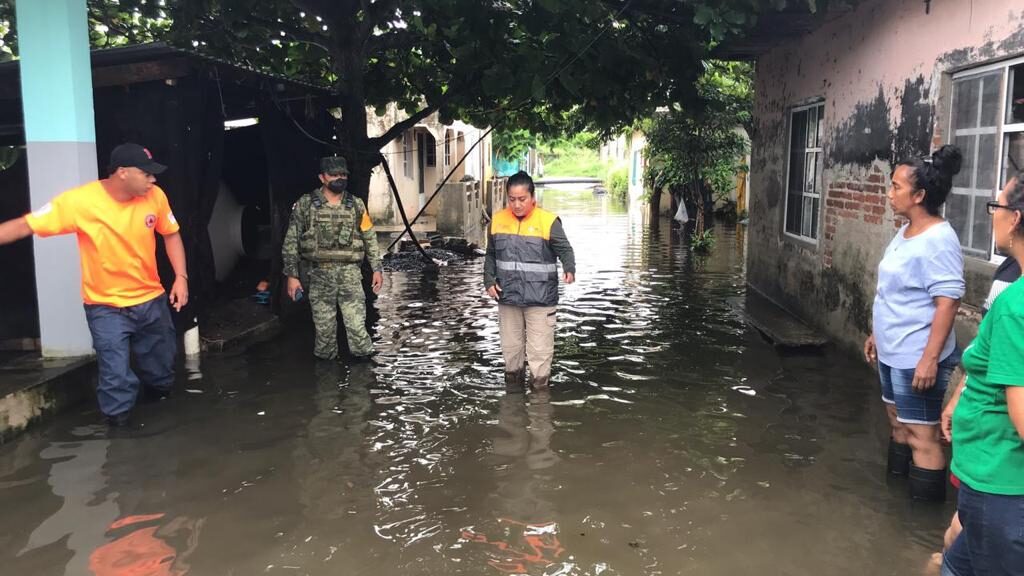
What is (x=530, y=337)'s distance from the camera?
6.05 meters

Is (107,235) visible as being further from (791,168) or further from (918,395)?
Answer: (791,168)

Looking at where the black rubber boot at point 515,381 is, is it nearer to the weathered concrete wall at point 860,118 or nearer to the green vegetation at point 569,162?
the weathered concrete wall at point 860,118

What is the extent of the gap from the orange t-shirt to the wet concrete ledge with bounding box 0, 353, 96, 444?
768 millimetres

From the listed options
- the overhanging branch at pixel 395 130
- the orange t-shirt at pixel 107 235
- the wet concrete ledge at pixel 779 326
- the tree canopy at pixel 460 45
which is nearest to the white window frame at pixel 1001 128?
the tree canopy at pixel 460 45

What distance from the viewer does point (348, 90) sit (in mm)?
9148

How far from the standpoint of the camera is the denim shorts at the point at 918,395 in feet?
12.6

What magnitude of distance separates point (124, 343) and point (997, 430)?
4811mm

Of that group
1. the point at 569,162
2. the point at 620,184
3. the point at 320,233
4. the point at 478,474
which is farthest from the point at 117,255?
the point at 569,162

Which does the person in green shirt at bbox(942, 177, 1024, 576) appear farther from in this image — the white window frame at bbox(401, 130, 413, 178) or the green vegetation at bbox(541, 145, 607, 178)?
the green vegetation at bbox(541, 145, 607, 178)

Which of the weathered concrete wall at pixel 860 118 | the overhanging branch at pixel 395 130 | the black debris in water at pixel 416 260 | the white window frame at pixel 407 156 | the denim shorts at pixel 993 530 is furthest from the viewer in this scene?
the white window frame at pixel 407 156

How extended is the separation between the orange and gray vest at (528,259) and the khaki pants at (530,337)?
117 millimetres

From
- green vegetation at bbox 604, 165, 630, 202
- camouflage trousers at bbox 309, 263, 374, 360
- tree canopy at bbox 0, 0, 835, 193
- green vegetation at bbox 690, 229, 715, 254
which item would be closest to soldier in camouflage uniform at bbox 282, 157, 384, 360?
camouflage trousers at bbox 309, 263, 374, 360

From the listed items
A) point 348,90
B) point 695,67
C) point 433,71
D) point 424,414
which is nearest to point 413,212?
point 433,71

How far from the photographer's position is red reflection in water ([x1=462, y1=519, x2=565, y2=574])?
11.6 feet
